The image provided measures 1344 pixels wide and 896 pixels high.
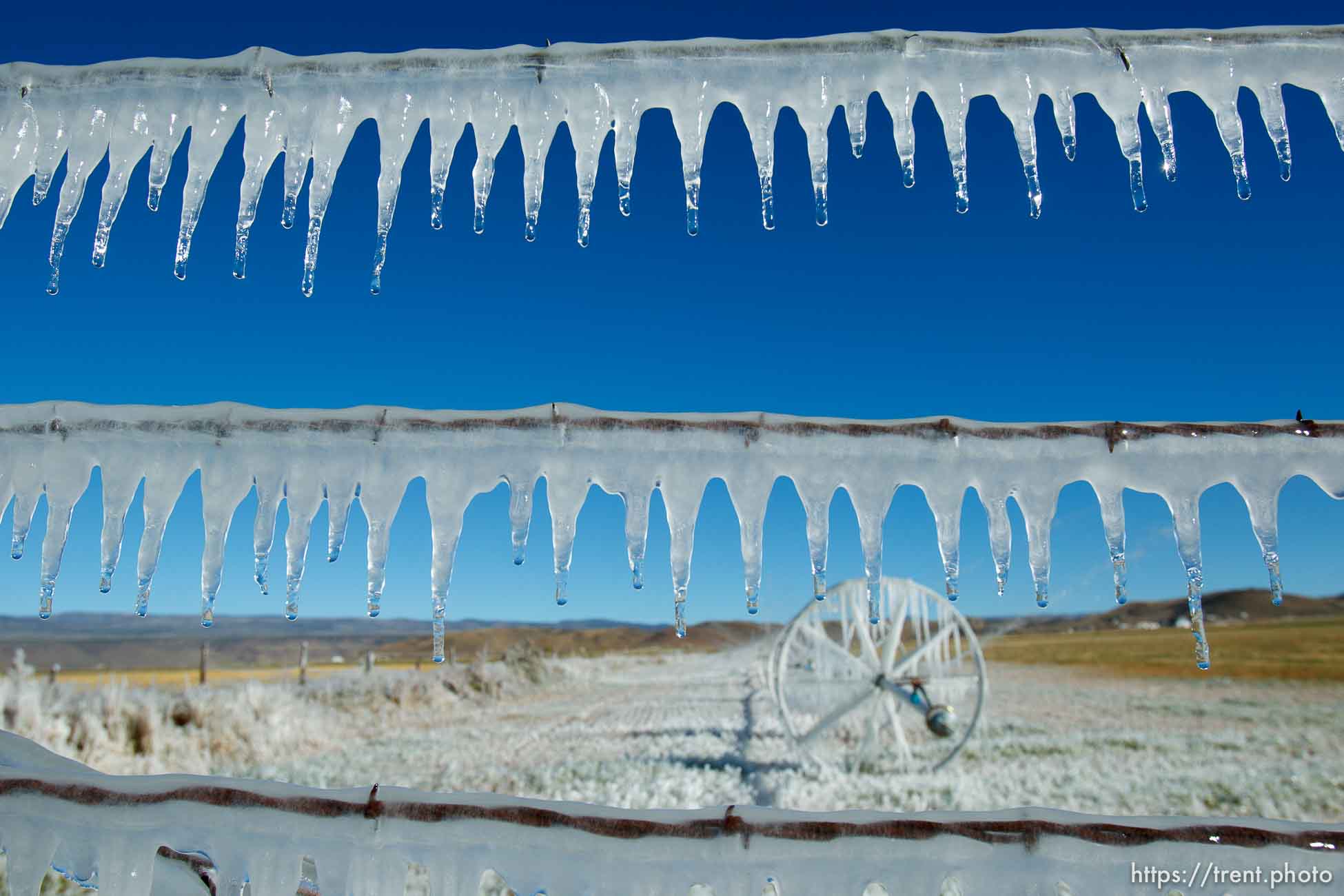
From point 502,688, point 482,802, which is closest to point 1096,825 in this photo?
point 482,802

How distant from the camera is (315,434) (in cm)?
116

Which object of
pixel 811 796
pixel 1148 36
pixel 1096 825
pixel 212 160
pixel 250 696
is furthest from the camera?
pixel 250 696

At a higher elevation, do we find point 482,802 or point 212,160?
point 212,160

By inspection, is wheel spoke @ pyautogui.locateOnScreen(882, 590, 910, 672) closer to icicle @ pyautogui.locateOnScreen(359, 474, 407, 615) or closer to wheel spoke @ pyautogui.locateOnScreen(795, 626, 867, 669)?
wheel spoke @ pyautogui.locateOnScreen(795, 626, 867, 669)

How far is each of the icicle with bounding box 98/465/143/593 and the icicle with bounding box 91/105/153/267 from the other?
59cm

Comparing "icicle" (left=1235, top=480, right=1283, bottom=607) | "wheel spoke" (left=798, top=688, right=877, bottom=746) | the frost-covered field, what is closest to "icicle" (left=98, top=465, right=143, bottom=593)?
"icicle" (left=1235, top=480, right=1283, bottom=607)

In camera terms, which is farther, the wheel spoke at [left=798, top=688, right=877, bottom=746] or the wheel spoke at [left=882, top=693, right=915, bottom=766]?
the wheel spoke at [left=882, top=693, right=915, bottom=766]

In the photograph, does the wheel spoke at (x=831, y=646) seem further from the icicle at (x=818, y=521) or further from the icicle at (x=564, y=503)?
the icicle at (x=564, y=503)

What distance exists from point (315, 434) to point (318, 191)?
0.56 meters

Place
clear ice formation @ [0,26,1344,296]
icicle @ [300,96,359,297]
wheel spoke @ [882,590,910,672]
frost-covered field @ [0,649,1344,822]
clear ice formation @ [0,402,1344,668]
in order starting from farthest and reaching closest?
wheel spoke @ [882,590,910,672], frost-covered field @ [0,649,1344,822], icicle @ [300,96,359,297], clear ice formation @ [0,26,1344,296], clear ice formation @ [0,402,1344,668]

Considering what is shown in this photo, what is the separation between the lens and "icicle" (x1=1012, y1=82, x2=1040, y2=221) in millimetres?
1328

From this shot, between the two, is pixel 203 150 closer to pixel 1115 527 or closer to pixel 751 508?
pixel 751 508

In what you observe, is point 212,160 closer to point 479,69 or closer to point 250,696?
point 479,69

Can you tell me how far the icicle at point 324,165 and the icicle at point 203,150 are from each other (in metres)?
0.16
